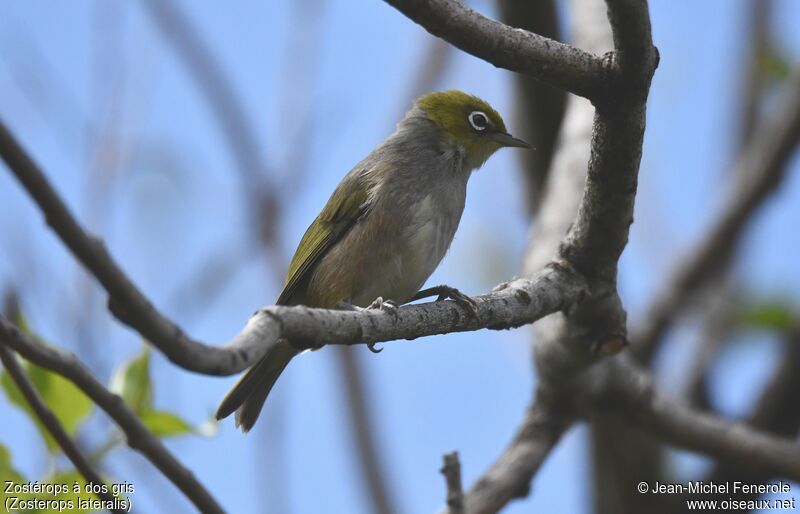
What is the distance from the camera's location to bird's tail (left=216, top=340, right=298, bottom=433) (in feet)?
15.9

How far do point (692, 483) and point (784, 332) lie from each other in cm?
144

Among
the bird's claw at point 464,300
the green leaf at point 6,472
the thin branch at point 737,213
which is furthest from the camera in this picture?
the thin branch at point 737,213

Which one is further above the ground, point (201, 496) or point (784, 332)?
point (784, 332)

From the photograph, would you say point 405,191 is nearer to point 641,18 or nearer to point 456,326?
point 456,326

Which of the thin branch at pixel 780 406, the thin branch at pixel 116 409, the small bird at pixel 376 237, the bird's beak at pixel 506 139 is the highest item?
the bird's beak at pixel 506 139

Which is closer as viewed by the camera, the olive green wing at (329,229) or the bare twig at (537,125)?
Answer: the olive green wing at (329,229)

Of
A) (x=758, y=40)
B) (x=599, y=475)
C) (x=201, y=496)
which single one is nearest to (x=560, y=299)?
(x=201, y=496)

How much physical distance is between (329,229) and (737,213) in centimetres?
390

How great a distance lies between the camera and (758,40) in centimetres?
909

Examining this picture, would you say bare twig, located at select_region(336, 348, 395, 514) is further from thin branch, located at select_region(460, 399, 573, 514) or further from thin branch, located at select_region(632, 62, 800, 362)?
thin branch, located at select_region(632, 62, 800, 362)

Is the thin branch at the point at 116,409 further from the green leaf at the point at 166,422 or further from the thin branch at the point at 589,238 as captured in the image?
the thin branch at the point at 589,238

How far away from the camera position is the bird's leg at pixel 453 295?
12.1ft

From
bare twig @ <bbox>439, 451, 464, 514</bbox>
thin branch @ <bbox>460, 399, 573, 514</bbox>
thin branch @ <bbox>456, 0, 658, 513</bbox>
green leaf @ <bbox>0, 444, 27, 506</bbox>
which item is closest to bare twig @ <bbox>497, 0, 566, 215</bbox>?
thin branch @ <bbox>456, 0, 658, 513</bbox>

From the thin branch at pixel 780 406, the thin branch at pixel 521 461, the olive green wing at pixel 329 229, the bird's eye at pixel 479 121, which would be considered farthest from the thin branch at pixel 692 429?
the olive green wing at pixel 329 229
